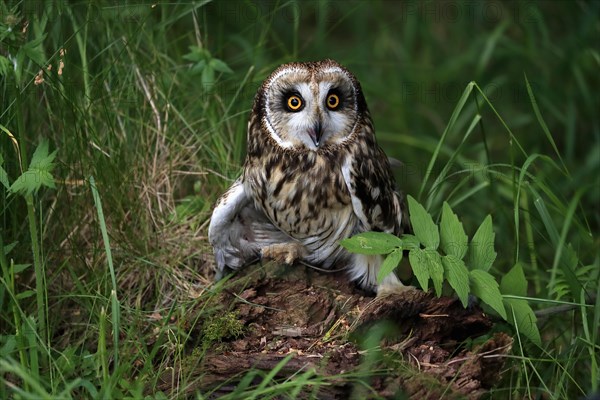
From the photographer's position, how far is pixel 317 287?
11.3 ft

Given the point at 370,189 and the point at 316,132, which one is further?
the point at 370,189

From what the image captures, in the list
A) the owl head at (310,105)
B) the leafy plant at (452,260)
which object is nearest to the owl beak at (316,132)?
the owl head at (310,105)

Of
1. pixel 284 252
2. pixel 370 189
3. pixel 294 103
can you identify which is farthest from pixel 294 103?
pixel 284 252

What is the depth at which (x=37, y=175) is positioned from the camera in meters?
3.08

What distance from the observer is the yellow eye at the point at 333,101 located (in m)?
3.37

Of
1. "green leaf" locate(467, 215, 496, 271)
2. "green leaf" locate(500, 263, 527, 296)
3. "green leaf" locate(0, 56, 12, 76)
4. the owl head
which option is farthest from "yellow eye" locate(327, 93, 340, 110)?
"green leaf" locate(0, 56, 12, 76)

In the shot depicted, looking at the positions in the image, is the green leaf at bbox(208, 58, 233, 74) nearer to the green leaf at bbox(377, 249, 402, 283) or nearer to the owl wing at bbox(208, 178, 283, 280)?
the owl wing at bbox(208, 178, 283, 280)

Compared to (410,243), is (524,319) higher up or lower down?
lower down

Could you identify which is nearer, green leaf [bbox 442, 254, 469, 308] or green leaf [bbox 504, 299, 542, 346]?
green leaf [bbox 442, 254, 469, 308]

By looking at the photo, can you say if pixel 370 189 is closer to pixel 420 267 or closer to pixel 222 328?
pixel 420 267

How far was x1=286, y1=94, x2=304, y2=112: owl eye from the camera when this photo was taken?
3.35 metres

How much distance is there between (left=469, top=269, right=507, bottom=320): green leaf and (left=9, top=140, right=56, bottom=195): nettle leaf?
151 cm

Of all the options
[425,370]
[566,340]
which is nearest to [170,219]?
[425,370]

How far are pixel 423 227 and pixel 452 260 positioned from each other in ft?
0.51
